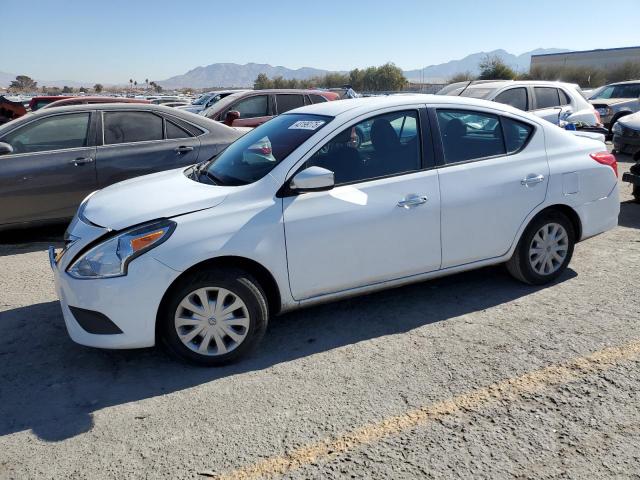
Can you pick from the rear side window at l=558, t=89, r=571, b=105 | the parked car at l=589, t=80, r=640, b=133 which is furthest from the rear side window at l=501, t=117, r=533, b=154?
the parked car at l=589, t=80, r=640, b=133

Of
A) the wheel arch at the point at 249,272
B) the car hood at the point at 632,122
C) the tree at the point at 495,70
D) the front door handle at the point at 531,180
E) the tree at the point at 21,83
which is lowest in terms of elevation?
the wheel arch at the point at 249,272

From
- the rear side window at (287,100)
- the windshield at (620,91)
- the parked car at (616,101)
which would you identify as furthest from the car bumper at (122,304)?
the windshield at (620,91)

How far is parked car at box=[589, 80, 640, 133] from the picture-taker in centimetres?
1550

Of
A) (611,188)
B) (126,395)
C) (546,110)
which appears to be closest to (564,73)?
(546,110)

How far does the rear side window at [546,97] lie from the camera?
10.2 meters

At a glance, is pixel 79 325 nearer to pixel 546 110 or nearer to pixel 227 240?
pixel 227 240

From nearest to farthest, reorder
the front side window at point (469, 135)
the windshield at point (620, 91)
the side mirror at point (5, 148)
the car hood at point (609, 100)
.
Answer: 1. the front side window at point (469, 135)
2. the side mirror at point (5, 148)
3. the car hood at point (609, 100)
4. the windshield at point (620, 91)

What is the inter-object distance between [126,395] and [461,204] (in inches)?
105

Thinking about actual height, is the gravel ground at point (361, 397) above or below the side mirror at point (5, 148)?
below

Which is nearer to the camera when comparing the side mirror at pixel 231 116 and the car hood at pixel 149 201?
the car hood at pixel 149 201

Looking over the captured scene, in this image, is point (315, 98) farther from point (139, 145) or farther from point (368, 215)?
point (368, 215)

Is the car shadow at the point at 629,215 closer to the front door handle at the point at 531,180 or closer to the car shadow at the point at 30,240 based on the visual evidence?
the front door handle at the point at 531,180

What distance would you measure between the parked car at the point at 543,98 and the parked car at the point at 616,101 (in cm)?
510

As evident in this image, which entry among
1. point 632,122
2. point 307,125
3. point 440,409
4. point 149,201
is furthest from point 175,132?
point 632,122
